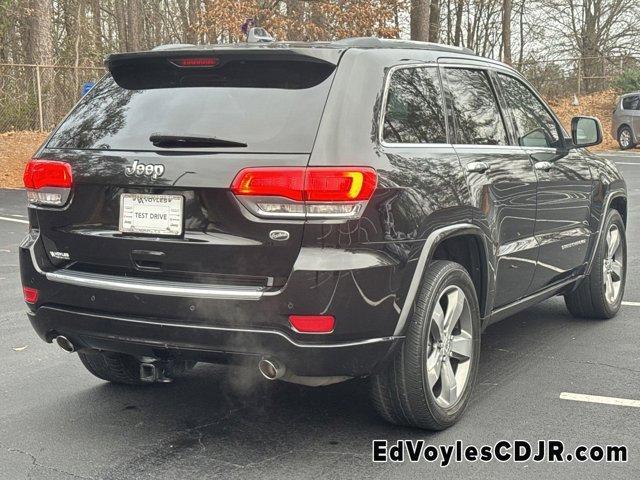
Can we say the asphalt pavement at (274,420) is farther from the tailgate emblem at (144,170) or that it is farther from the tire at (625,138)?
the tire at (625,138)

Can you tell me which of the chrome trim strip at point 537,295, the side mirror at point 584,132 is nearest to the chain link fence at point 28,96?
the side mirror at point 584,132

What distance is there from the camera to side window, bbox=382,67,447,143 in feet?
12.9

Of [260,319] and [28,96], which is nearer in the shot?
[260,319]

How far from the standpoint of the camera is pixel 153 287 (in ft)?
12.0

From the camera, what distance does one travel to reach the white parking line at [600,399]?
4.52m

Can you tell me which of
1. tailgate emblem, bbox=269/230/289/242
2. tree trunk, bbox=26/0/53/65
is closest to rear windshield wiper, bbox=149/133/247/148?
tailgate emblem, bbox=269/230/289/242

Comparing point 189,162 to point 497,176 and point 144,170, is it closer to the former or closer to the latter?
point 144,170

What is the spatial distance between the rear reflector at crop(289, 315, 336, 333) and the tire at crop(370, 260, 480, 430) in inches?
17.3

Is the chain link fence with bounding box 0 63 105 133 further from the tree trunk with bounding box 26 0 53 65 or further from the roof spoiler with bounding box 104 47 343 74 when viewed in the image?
the roof spoiler with bounding box 104 47 343 74

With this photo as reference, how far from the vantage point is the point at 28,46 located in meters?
22.9

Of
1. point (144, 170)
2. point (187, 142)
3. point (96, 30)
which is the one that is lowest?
point (144, 170)

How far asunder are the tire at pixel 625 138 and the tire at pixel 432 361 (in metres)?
23.0

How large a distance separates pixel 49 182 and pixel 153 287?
80 centimetres

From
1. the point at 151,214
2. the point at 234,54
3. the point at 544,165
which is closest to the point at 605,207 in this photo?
the point at 544,165
